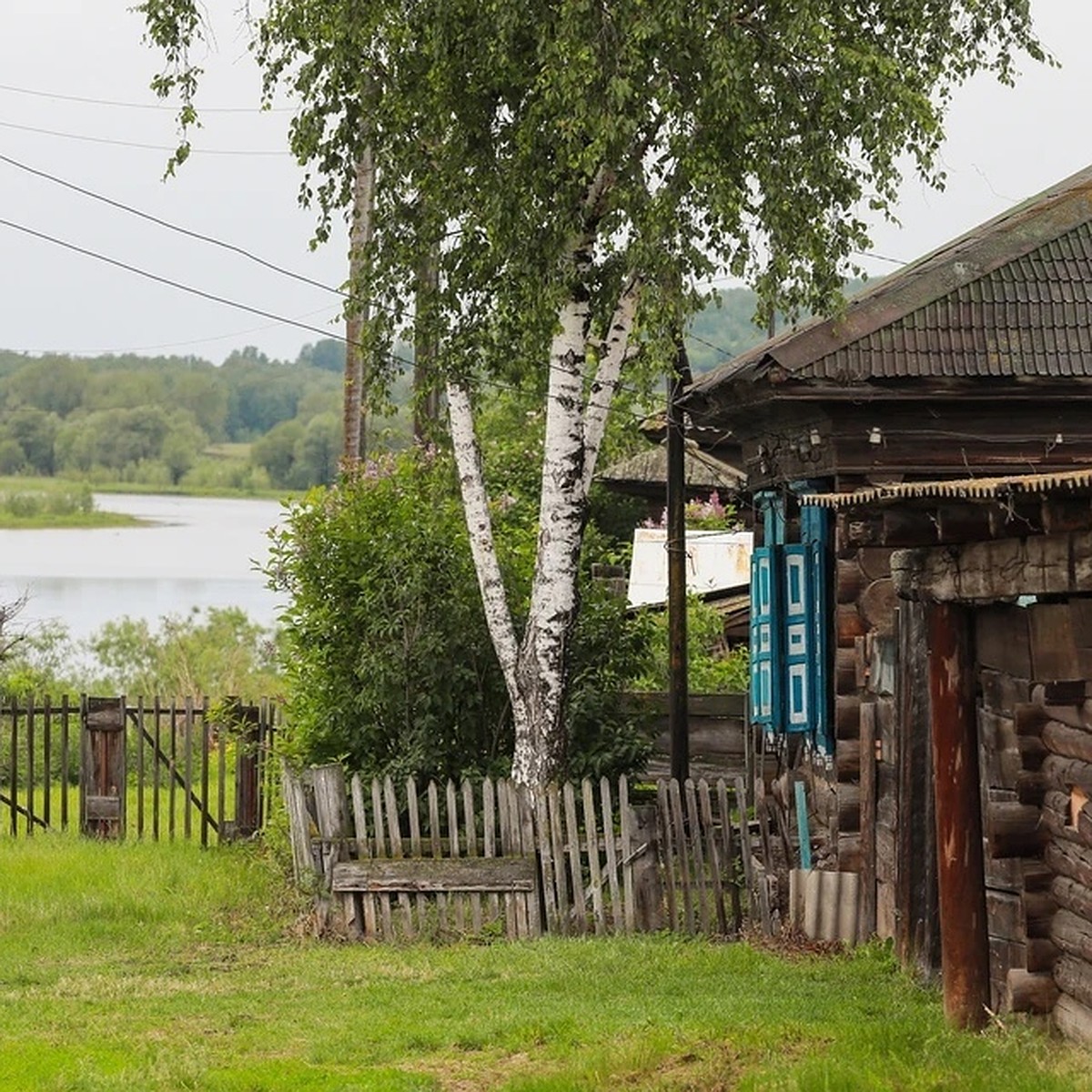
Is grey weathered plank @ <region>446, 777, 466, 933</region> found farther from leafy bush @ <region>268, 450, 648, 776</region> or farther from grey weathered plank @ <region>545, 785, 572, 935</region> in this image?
leafy bush @ <region>268, 450, 648, 776</region>

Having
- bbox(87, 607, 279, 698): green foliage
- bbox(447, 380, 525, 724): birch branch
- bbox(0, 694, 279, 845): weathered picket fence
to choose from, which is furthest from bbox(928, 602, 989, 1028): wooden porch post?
bbox(87, 607, 279, 698): green foliage

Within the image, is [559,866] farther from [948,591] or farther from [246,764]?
[246,764]

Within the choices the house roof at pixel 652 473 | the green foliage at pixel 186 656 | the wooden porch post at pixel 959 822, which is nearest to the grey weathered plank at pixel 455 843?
the wooden porch post at pixel 959 822

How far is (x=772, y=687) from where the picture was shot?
14008 millimetres

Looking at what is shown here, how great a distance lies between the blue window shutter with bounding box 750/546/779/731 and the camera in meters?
14.0

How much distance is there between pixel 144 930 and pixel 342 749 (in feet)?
7.31

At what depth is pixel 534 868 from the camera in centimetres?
1343

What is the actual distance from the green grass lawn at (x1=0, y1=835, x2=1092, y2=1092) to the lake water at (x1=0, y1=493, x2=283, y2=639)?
49140mm

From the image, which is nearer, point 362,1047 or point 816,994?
point 362,1047

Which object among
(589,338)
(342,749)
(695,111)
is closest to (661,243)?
(695,111)

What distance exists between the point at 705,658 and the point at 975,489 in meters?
Answer: 14.7

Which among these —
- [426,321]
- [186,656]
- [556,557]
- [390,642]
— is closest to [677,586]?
[556,557]

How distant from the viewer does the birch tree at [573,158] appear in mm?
12492

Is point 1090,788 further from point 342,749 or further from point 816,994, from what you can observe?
point 342,749
